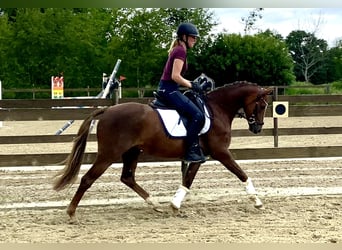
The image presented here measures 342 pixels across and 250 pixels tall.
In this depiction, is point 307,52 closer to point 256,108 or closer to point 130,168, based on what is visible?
point 256,108

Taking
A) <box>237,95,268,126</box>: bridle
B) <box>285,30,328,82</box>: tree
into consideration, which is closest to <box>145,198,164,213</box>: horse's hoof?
<box>237,95,268,126</box>: bridle

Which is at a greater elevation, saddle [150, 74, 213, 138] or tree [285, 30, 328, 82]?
tree [285, 30, 328, 82]

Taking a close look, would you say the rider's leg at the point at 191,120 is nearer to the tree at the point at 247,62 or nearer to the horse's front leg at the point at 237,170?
the horse's front leg at the point at 237,170

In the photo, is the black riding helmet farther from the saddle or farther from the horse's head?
the horse's head

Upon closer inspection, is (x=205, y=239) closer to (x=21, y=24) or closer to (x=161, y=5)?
(x=161, y=5)

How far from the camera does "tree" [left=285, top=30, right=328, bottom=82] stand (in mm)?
37281

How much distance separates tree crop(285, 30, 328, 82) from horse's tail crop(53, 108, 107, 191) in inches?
1273

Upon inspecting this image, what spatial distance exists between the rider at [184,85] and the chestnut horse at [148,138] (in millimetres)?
128

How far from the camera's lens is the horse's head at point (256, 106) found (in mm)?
6141

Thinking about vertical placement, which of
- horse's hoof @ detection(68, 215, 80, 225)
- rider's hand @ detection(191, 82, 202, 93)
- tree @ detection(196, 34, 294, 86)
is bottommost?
horse's hoof @ detection(68, 215, 80, 225)

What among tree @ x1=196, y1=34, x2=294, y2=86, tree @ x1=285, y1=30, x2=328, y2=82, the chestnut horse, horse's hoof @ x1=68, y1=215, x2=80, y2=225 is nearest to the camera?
horse's hoof @ x1=68, y1=215, x2=80, y2=225

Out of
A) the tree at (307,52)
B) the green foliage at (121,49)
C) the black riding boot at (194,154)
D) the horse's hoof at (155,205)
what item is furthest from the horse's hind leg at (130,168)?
the tree at (307,52)

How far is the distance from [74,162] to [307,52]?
35.2 metres

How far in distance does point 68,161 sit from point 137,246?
6.11ft
